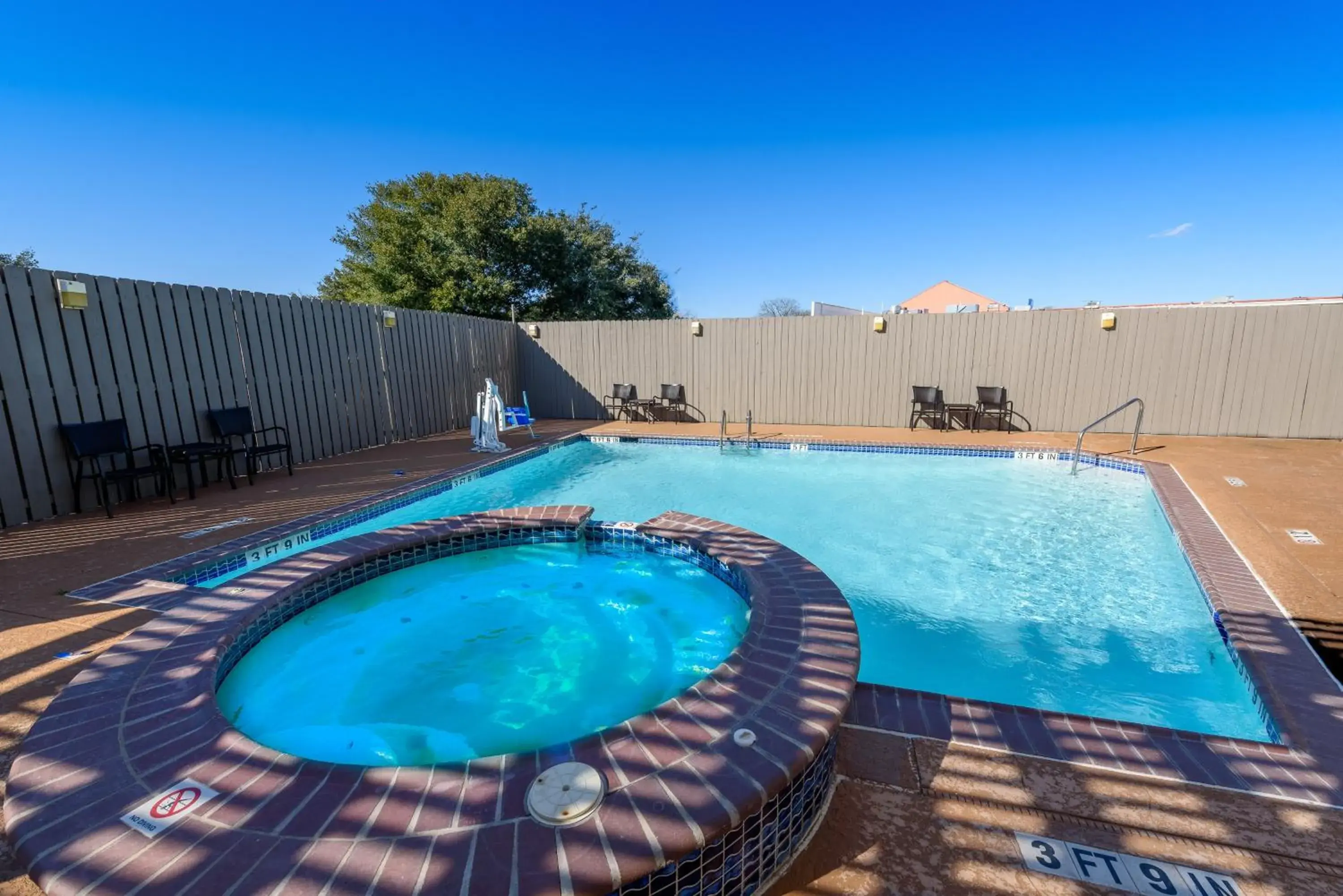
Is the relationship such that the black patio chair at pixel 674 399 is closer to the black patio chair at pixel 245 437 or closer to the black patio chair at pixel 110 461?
the black patio chair at pixel 245 437

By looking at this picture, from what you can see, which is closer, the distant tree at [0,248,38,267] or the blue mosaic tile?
the blue mosaic tile

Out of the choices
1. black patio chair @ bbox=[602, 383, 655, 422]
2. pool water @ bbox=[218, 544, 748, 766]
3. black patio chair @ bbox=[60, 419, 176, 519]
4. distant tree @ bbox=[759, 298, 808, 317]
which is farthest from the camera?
distant tree @ bbox=[759, 298, 808, 317]

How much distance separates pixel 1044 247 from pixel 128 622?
90.0ft

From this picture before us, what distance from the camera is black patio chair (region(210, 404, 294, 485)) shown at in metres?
5.71

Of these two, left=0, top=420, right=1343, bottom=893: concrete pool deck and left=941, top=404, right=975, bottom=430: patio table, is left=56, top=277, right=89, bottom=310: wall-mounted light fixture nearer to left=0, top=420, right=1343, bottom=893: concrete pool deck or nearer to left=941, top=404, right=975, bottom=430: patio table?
left=0, top=420, right=1343, bottom=893: concrete pool deck

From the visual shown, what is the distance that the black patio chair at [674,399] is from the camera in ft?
34.2

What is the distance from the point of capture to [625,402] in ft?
35.2

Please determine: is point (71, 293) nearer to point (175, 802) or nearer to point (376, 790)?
point (175, 802)

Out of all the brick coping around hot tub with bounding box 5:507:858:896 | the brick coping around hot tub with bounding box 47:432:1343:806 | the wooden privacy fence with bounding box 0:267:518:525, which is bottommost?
the brick coping around hot tub with bounding box 47:432:1343:806

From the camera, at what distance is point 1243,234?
62.4 ft

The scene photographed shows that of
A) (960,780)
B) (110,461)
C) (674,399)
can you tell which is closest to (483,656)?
(960,780)

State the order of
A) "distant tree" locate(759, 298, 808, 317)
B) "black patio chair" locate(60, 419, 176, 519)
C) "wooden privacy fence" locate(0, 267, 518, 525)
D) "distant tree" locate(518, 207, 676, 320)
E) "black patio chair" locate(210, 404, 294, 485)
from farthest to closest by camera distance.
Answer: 1. "distant tree" locate(759, 298, 808, 317)
2. "distant tree" locate(518, 207, 676, 320)
3. "black patio chair" locate(210, 404, 294, 485)
4. "black patio chair" locate(60, 419, 176, 519)
5. "wooden privacy fence" locate(0, 267, 518, 525)

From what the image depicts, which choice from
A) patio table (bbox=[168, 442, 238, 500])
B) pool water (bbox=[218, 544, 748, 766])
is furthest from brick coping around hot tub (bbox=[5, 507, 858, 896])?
patio table (bbox=[168, 442, 238, 500])

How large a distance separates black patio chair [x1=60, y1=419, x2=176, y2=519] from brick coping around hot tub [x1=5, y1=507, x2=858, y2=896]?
353 cm
